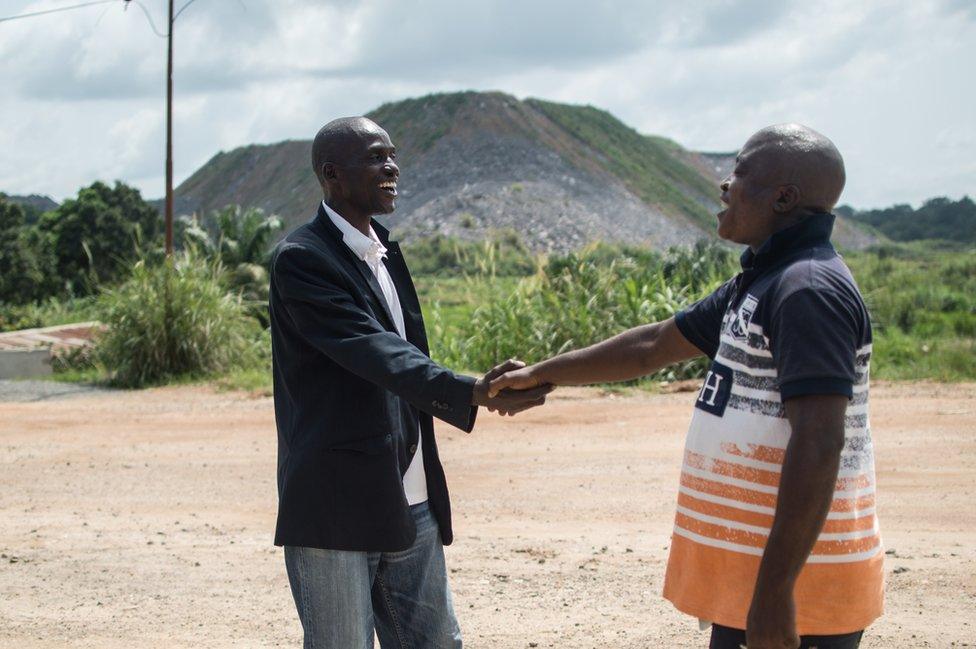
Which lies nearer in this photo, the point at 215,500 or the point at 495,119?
the point at 215,500

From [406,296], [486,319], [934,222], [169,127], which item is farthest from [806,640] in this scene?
[934,222]

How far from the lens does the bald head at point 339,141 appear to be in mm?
3393

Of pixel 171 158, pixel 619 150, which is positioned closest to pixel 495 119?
pixel 619 150

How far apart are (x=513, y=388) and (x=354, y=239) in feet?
2.30

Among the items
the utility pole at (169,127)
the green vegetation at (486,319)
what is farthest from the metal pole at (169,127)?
the green vegetation at (486,319)

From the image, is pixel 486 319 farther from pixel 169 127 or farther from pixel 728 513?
pixel 728 513

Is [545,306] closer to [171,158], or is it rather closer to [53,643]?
[171,158]

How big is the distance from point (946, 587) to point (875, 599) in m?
3.54

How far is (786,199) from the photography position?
2697 mm

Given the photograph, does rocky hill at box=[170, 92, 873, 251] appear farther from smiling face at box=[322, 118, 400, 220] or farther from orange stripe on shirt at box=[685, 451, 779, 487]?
orange stripe on shirt at box=[685, 451, 779, 487]

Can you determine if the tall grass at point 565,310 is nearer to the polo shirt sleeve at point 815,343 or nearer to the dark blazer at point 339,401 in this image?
the dark blazer at point 339,401

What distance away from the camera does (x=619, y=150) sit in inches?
3679

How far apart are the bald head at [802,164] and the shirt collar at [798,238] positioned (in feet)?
0.16

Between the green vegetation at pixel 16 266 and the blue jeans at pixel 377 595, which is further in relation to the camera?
the green vegetation at pixel 16 266
